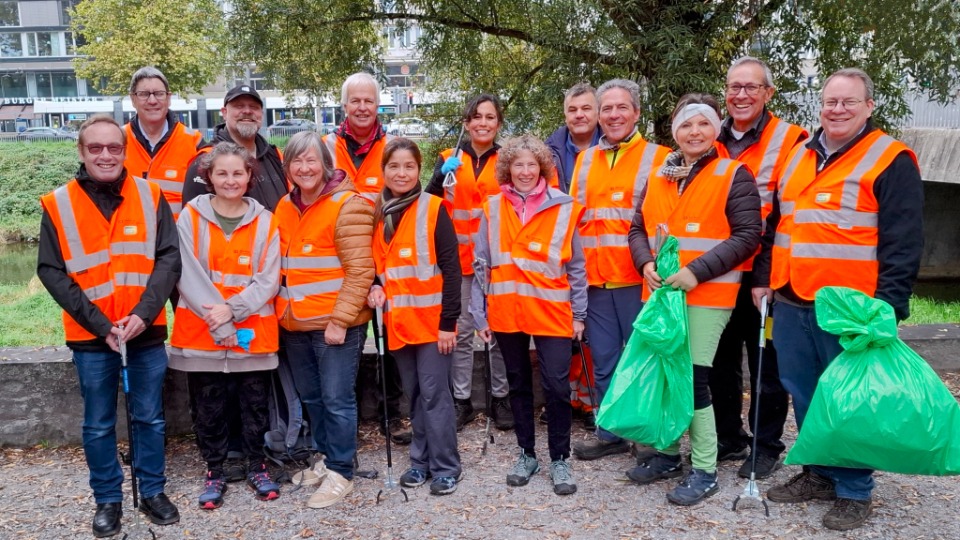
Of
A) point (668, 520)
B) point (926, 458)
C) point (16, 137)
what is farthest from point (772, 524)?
point (16, 137)

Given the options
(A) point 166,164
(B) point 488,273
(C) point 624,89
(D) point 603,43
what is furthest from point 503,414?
(D) point 603,43

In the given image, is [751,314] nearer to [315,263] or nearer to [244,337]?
[315,263]

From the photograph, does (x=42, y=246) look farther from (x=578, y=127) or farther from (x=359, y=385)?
(x=578, y=127)

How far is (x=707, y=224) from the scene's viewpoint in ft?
13.0

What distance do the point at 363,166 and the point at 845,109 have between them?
8.65 feet

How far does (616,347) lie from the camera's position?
4.46 m

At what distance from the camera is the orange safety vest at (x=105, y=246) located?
12.4 feet

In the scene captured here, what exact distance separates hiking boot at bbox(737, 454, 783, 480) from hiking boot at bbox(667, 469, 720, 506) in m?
0.26

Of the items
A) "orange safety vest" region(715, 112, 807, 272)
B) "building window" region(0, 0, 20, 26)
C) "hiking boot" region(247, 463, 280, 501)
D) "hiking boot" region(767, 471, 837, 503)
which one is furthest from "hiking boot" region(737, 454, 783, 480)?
"building window" region(0, 0, 20, 26)

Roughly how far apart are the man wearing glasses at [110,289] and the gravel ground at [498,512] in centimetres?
29

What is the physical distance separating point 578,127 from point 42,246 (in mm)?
2934

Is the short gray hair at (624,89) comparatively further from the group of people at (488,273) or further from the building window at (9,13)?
the building window at (9,13)

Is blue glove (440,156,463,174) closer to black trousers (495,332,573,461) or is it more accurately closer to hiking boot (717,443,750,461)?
black trousers (495,332,573,461)

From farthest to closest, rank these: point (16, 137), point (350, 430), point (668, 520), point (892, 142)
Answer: point (16, 137)
point (350, 430)
point (668, 520)
point (892, 142)
